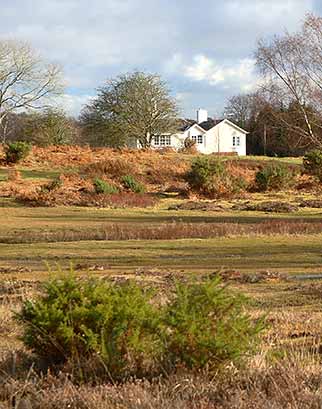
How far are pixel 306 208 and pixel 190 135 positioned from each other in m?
55.9

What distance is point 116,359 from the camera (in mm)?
5887

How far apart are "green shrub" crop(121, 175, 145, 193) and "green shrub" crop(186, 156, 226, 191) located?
130 inches

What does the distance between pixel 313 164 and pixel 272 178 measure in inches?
134

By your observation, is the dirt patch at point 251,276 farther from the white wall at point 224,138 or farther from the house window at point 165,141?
the white wall at point 224,138

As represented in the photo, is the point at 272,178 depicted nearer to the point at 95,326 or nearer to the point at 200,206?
the point at 200,206

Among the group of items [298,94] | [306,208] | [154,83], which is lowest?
[306,208]

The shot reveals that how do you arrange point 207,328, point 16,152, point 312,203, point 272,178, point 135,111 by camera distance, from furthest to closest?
point 135,111 < point 16,152 < point 272,178 < point 312,203 < point 207,328

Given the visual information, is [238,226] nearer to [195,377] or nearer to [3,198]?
[3,198]

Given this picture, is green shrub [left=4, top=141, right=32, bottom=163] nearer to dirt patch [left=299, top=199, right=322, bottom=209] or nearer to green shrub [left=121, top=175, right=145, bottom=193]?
green shrub [left=121, top=175, right=145, bottom=193]

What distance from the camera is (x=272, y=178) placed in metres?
48.7

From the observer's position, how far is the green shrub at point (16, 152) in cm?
5331

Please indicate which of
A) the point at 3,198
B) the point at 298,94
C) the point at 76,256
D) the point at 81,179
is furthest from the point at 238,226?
the point at 81,179

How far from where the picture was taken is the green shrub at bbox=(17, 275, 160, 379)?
595 cm

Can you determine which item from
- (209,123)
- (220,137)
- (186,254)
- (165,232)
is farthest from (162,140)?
(186,254)
